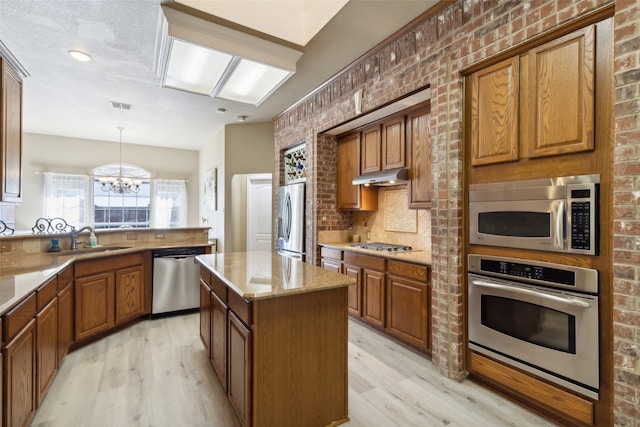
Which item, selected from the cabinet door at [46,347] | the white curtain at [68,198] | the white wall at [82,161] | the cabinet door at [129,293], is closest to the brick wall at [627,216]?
the cabinet door at [46,347]

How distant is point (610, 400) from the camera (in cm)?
166

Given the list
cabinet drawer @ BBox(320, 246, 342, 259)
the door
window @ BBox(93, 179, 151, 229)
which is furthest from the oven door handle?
window @ BBox(93, 179, 151, 229)

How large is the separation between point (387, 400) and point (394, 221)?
2.14 m

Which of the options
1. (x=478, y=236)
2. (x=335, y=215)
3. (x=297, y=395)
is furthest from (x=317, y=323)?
(x=335, y=215)

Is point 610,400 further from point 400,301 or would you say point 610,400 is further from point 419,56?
point 419,56

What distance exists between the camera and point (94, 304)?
3.01 metres

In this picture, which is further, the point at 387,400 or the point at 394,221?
the point at 394,221

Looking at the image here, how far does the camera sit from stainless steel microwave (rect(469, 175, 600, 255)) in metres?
1.74

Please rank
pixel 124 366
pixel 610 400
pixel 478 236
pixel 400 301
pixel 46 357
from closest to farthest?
pixel 610 400 → pixel 46 357 → pixel 478 236 → pixel 124 366 → pixel 400 301

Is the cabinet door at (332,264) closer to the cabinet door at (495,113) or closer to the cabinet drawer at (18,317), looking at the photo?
the cabinet door at (495,113)

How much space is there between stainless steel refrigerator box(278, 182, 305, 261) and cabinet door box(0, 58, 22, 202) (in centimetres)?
291

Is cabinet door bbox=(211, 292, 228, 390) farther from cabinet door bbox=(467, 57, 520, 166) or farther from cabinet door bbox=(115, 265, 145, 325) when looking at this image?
cabinet door bbox=(467, 57, 520, 166)

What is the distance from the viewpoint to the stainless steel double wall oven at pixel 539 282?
1.74 meters

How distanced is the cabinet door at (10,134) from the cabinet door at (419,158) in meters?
3.41
